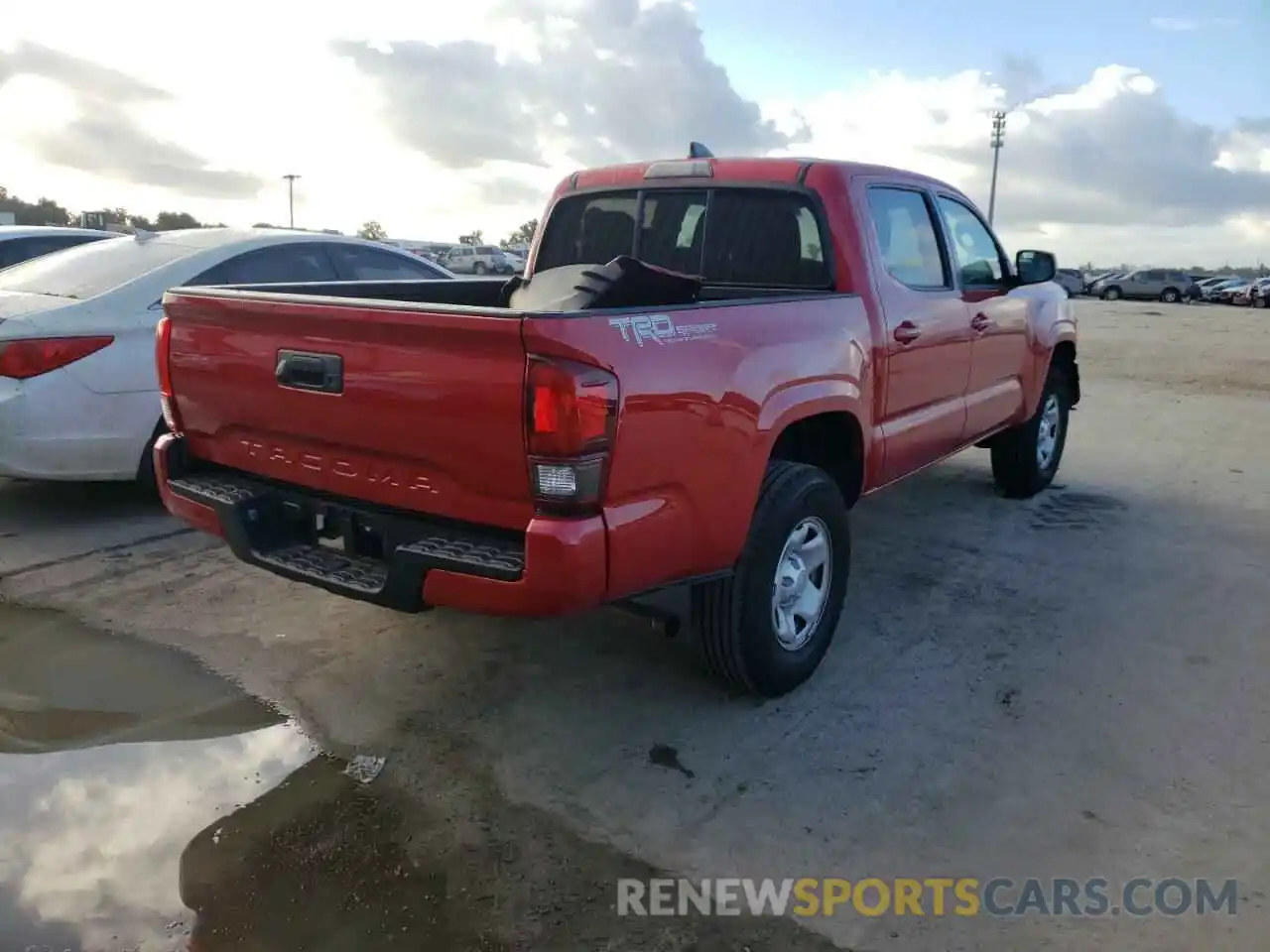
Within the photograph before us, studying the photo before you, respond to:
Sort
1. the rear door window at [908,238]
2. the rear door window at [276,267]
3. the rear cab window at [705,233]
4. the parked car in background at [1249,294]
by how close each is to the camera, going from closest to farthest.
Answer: the rear cab window at [705,233]
the rear door window at [908,238]
the rear door window at [276,267]
the parked car in background at [1249,294]

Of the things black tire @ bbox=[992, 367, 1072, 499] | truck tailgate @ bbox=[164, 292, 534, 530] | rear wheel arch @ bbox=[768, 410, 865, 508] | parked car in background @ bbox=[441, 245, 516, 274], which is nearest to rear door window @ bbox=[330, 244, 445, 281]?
truck tailgate @ bbox=[164, 292, 534, 530]

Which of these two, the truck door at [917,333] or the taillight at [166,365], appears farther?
the truck door at [917,333]

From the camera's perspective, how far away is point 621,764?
3.37m

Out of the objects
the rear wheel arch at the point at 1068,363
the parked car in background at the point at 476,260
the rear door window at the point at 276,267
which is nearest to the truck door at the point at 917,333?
the rear wheel arch at the point at 1068,363

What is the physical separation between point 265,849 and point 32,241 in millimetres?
7453

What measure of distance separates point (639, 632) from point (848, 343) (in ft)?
4.94

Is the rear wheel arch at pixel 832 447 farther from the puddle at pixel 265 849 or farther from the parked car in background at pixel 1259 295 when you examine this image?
the parked car in background at pixel 1259 295

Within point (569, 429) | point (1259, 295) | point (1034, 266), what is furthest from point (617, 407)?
point (1259, 295)

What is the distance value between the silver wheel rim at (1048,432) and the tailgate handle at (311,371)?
16.2 ft

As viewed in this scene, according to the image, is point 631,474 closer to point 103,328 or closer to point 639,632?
point 639,632

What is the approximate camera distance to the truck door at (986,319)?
17.4 ft

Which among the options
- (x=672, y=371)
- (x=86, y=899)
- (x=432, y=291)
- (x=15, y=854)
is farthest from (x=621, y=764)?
(x=432, y=291)

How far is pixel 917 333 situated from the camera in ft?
15.1

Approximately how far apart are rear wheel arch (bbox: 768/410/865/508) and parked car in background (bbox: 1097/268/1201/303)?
48804 millimetres
